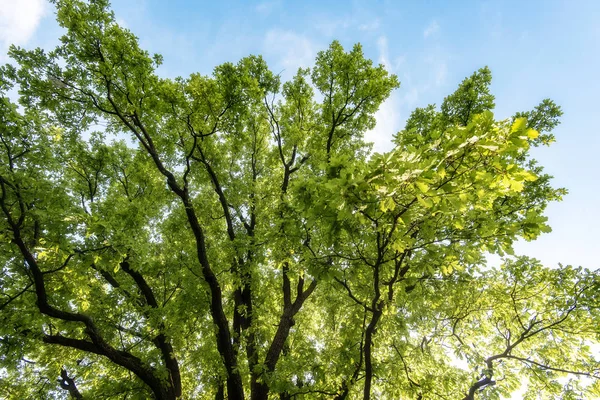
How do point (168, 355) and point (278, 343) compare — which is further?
point (278, 343)

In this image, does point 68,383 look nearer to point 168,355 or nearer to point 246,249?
point 168,355

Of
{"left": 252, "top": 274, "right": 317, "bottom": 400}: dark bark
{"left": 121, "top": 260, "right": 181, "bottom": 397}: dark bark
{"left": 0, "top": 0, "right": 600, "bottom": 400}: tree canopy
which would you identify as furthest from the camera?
{"left": 121, "top": 260, "right": 181, "bottom": 397}: dark bark

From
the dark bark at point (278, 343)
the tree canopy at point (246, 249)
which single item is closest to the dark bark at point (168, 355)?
the tree canopy at point (246, 249)

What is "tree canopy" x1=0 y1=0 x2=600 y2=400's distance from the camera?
503 cm

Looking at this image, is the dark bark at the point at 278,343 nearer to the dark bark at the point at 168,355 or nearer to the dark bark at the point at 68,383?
the dark bark at the point at 168,355

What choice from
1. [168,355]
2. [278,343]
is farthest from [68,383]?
[278,343]

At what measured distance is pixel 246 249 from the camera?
771 cm

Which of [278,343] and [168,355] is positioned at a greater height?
[168,355]

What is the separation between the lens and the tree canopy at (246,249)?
5.03 meters

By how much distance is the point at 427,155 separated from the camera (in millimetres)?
3316

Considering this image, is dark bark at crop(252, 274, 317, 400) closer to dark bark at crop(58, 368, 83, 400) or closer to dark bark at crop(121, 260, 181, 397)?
dark bark at crop(121, 260, 181, 397)

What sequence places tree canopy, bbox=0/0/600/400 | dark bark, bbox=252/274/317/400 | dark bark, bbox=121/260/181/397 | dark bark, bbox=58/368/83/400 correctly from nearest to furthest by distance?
1. tree canopy, bbox=0/0/600/400
2. dark bark, bbox=252/274/317/400
3. dark bark, bbox=121/260/181/397
4. dark bark, bbox=58/368/83/400

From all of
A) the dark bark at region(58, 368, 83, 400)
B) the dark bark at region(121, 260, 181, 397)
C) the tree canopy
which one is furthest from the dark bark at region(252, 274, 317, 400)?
the dark bark at region(58, 368, 83, 400)

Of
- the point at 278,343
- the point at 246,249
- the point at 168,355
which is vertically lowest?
the point at 278,343
